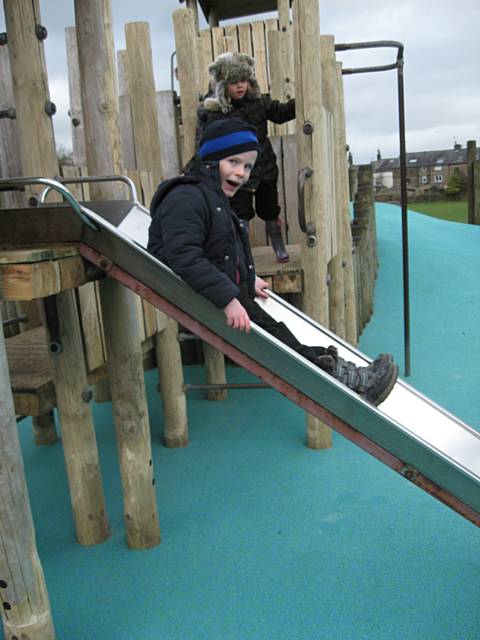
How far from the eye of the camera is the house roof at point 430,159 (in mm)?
55438

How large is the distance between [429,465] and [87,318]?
190 cm

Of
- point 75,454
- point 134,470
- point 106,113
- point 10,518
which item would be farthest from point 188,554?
point 106,113

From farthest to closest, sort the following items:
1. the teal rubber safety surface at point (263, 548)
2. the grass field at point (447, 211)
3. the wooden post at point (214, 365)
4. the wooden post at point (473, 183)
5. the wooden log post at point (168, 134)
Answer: the grass field at point (447, 211) → the wooden post at point (473, 183) → the wooden log post at point (168, 134) → the wooden post at point (214, 365) → the teal rubber safety surface at point (263, 548)

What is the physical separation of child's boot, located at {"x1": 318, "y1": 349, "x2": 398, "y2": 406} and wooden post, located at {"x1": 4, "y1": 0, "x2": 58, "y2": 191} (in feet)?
5.39

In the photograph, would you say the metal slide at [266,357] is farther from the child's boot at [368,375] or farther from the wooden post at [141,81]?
the wooden post at [141,81]

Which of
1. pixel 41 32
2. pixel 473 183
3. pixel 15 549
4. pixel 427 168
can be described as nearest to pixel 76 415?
pixel 15 549

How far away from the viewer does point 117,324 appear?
3.15 metres

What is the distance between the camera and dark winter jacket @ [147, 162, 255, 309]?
7.71 ft

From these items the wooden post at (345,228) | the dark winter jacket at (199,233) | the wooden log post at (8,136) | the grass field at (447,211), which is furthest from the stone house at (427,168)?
the dark winter jacket at (199,233)

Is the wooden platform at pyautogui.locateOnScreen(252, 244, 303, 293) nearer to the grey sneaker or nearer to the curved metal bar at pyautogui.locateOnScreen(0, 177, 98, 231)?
the grey sneaker

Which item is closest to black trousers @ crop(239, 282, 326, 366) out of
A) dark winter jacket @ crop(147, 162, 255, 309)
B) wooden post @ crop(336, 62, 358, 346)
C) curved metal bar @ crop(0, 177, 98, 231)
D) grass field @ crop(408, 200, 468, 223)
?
dark winter jacket @ crop(147, 162, 255, 309)

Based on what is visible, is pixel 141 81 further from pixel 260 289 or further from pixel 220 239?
pixel 220 239

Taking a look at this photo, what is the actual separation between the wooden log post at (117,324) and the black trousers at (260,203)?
56.9 inches

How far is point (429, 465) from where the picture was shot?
2.30 m
